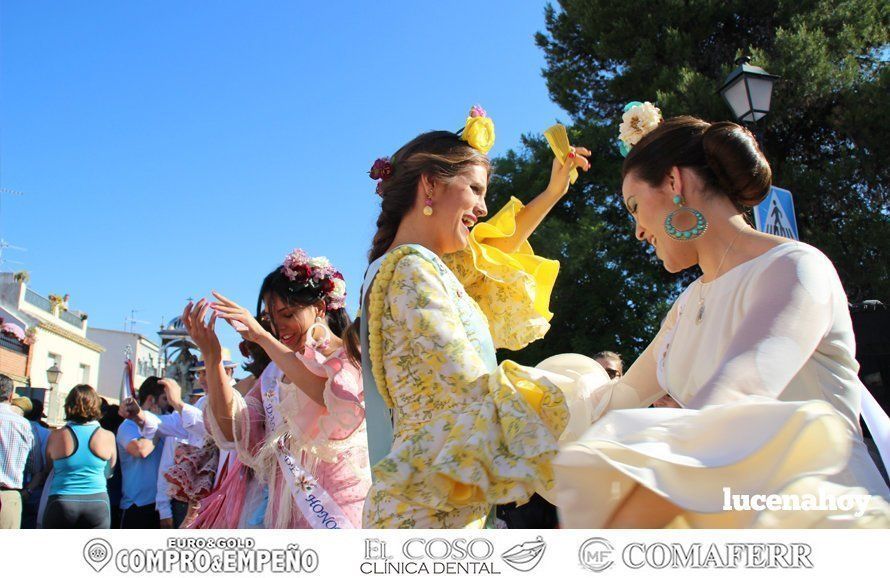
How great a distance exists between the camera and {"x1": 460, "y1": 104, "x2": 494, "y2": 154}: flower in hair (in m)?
2.36

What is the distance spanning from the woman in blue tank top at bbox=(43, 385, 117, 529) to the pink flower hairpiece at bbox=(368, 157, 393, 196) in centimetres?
469

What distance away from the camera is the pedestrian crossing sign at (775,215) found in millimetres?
4238

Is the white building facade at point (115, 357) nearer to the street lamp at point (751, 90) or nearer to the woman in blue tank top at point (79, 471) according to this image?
the woman in blue tank top at point (79, 471)

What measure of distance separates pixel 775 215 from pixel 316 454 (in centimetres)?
307

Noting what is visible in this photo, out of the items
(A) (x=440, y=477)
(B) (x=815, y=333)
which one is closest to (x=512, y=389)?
(A) (x=440, y=477)

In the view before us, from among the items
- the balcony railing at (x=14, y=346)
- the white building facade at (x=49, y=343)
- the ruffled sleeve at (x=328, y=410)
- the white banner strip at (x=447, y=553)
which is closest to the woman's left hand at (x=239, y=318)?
the ruffled sleeve at (x=328, y=410)

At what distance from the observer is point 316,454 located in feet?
9.65

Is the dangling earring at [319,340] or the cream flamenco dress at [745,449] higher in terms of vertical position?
the dangling earring at [319,340]

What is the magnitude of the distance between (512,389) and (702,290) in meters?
0.62

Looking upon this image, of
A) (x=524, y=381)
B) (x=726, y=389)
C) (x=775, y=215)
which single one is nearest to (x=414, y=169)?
(x=524, y=381)

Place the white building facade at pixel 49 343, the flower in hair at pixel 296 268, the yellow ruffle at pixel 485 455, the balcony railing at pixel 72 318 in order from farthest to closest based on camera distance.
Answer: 1. the balcony railing at pixel 72 318
2. the white building facade at pixel 49 343
3. the flower in hair at pixel 296 268
4. the yellow ruffle at pixel 485 455

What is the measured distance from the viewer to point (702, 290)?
5.88 ft

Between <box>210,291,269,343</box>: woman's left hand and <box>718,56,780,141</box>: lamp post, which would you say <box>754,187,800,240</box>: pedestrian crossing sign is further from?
<box>210,291,269,343</box>: woman's left hand

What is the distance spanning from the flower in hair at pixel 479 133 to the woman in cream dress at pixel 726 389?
2.05 ft
